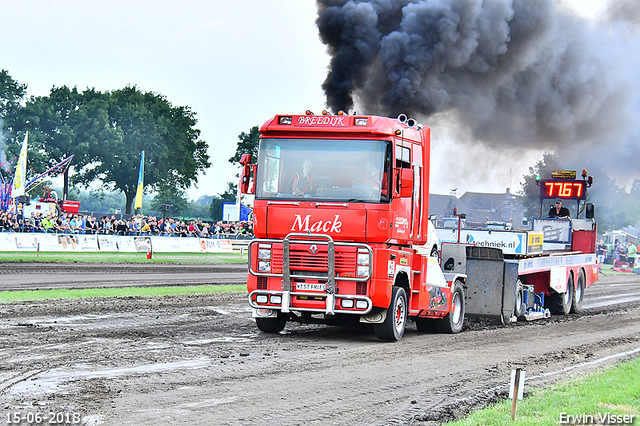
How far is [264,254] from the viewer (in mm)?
11242

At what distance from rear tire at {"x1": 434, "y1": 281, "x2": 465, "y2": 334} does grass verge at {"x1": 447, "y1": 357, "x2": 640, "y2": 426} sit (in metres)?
4.58

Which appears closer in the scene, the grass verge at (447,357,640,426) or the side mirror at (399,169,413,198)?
the grass verge at (447,357,640,426)

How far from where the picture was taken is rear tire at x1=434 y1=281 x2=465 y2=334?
1345 cm

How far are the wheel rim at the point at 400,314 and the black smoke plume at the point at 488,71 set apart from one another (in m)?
6.35

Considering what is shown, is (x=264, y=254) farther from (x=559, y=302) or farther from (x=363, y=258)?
(x=559, y=302)

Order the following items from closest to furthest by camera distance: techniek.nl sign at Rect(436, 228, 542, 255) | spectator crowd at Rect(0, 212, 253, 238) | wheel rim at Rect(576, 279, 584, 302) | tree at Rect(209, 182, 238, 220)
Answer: techniek.nl sign at Rect(436, 228, 542, 255) < wheel rim at Rect(576, 279, 584, 302) < spectator crowd at Rect(0, 212, 253, 238) < tree at Rect(209, 182, 238, 220)

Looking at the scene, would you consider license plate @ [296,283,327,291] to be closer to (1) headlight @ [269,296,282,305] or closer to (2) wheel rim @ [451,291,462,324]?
(1) headlight @ [269,296,282,305]

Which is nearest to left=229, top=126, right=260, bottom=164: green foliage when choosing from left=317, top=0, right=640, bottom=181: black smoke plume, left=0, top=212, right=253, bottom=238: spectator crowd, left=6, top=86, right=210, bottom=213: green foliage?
left=6, top=86, right=210, bottom=213: green foliage

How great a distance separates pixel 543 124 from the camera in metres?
22.0

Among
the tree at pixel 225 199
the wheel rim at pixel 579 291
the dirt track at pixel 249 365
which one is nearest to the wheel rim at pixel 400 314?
the dirt track at pixel 249 365

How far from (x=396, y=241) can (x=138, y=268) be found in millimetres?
18667

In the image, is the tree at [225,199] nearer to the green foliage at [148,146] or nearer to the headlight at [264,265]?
the green foliage at [148,146]

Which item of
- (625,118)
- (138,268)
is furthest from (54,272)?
(625,118)

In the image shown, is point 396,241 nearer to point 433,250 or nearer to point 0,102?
point 433,250
